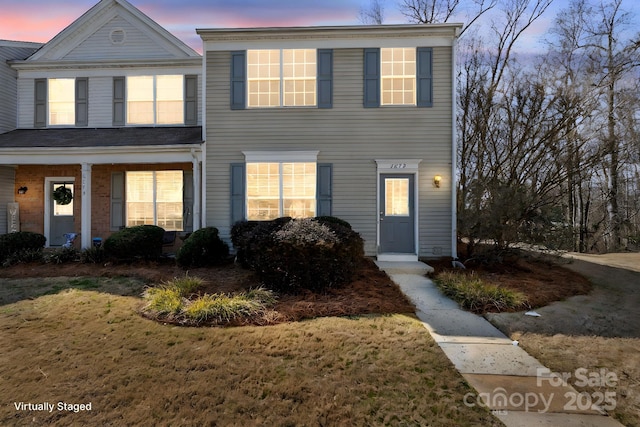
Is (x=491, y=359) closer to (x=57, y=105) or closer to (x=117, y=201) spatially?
(x=117, y=201)

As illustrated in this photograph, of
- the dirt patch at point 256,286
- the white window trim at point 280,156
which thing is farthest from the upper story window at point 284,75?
the dirt patch at point 256,286

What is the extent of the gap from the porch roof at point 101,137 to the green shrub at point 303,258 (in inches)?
187

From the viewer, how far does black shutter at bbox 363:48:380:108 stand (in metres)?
8.59

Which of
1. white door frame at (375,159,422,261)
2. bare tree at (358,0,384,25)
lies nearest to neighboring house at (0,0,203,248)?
white door frame at (375,159,422,261)

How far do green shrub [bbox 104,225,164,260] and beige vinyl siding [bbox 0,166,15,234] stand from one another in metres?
4.92

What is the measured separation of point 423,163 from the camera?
337 inches

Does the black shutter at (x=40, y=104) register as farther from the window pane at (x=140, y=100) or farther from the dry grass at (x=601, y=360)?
the dry grass at (x=601, y=360)

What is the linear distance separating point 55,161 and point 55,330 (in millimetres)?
7171

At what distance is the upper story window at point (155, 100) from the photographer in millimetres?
10297

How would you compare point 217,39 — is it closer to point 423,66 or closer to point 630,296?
point 423,66

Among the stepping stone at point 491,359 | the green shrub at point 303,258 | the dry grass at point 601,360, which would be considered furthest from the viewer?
the green shrub at point 303,258

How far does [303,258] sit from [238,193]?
3.91 m

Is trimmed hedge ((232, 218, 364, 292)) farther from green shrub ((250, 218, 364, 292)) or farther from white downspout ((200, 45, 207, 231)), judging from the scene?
white downspout ((200, 45, 207, 231))

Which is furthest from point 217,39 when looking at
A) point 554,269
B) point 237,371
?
point 554,269
